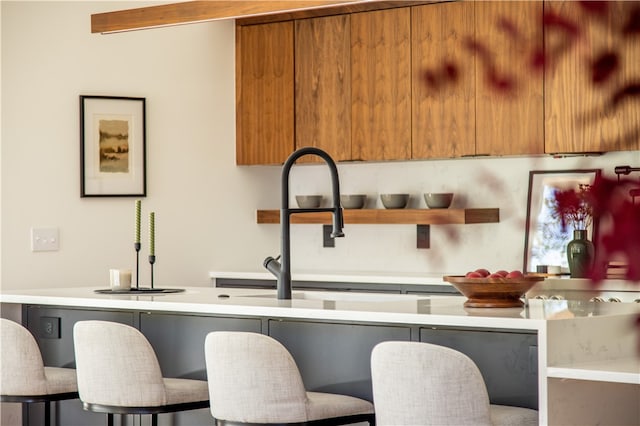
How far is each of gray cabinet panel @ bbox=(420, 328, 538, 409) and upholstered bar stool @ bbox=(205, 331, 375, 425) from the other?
39 cm

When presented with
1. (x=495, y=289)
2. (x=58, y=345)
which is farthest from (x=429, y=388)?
(x=58, y=345)

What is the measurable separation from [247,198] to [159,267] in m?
0.82

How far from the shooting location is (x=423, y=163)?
617 cm

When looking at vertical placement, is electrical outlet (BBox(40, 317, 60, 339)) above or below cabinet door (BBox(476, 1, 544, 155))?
below

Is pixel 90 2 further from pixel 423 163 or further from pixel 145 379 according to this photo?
pixel 145 379

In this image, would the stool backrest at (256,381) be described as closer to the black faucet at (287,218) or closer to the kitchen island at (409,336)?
the kitchen island at (409,336)

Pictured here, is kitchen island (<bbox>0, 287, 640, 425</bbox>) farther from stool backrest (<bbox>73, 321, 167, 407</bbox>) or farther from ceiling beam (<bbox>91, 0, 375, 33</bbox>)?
ceiling beam (<bbox>91, 0, 375, 33</bbox>)

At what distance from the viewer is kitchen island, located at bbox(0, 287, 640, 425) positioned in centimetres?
282

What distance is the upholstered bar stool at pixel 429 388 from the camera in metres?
2.67

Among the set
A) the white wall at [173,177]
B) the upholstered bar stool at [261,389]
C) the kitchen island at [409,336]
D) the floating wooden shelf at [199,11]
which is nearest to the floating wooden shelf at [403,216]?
the white wall at [173,177]

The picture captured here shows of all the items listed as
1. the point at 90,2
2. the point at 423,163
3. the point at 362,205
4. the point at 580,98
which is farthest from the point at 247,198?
the point at 580,98

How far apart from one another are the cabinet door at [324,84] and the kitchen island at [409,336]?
2.11 m

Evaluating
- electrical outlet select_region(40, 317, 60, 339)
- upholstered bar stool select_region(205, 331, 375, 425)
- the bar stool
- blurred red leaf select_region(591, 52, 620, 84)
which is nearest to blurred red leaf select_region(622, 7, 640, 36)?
blurred red leaf select_region(591, 52, 620, 84)

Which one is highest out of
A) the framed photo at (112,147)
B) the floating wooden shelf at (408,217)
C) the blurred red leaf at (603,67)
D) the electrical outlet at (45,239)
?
the framed photo at (112,147)
